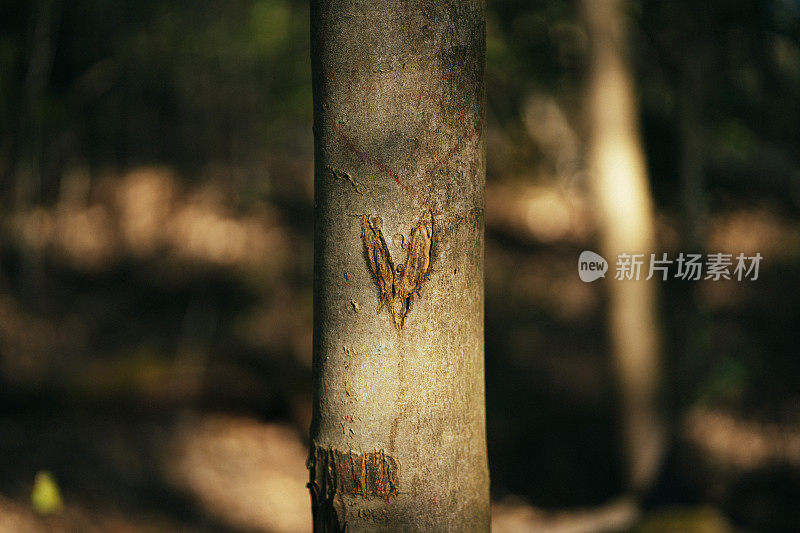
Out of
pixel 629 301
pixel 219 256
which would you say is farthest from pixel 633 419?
pixel 219 256

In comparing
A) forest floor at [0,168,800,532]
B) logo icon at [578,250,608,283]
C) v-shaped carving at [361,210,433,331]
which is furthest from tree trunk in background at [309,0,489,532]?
logo icon at [578,250,608,283]

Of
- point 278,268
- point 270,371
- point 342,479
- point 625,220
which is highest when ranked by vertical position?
point 625,220

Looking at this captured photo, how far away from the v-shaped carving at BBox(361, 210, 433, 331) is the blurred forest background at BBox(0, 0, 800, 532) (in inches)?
115

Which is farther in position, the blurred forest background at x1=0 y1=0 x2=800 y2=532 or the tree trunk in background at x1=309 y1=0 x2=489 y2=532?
the blurred forest background at x1=0 y1=0 x2=800 y2=532

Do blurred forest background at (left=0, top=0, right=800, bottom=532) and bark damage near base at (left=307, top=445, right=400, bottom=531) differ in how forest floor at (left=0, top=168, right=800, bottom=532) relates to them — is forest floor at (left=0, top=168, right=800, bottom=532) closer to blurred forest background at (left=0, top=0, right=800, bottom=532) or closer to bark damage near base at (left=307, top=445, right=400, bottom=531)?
blurred forest background at (left=0, top=0, right=800, bottom=532)

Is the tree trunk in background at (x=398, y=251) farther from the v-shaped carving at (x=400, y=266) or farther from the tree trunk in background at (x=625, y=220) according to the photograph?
the tree trunk in background at (x=625, y=220)

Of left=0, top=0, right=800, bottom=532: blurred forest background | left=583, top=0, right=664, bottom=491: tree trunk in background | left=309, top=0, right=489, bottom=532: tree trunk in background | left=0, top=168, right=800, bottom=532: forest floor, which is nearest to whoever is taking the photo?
left=309, top=0, right=489, bottom=532: tree trunk in background

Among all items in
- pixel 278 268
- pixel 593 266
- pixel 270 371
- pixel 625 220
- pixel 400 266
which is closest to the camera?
pixel 400 266

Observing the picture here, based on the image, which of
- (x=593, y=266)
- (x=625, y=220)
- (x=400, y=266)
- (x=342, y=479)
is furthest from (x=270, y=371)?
(x=400, y=266)

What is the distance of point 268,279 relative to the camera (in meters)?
9.09

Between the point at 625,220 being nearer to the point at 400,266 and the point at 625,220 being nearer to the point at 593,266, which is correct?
the point at 593,266

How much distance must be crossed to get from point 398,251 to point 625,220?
4263 mm

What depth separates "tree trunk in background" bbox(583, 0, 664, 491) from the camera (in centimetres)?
494

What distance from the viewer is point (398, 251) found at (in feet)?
3.43
